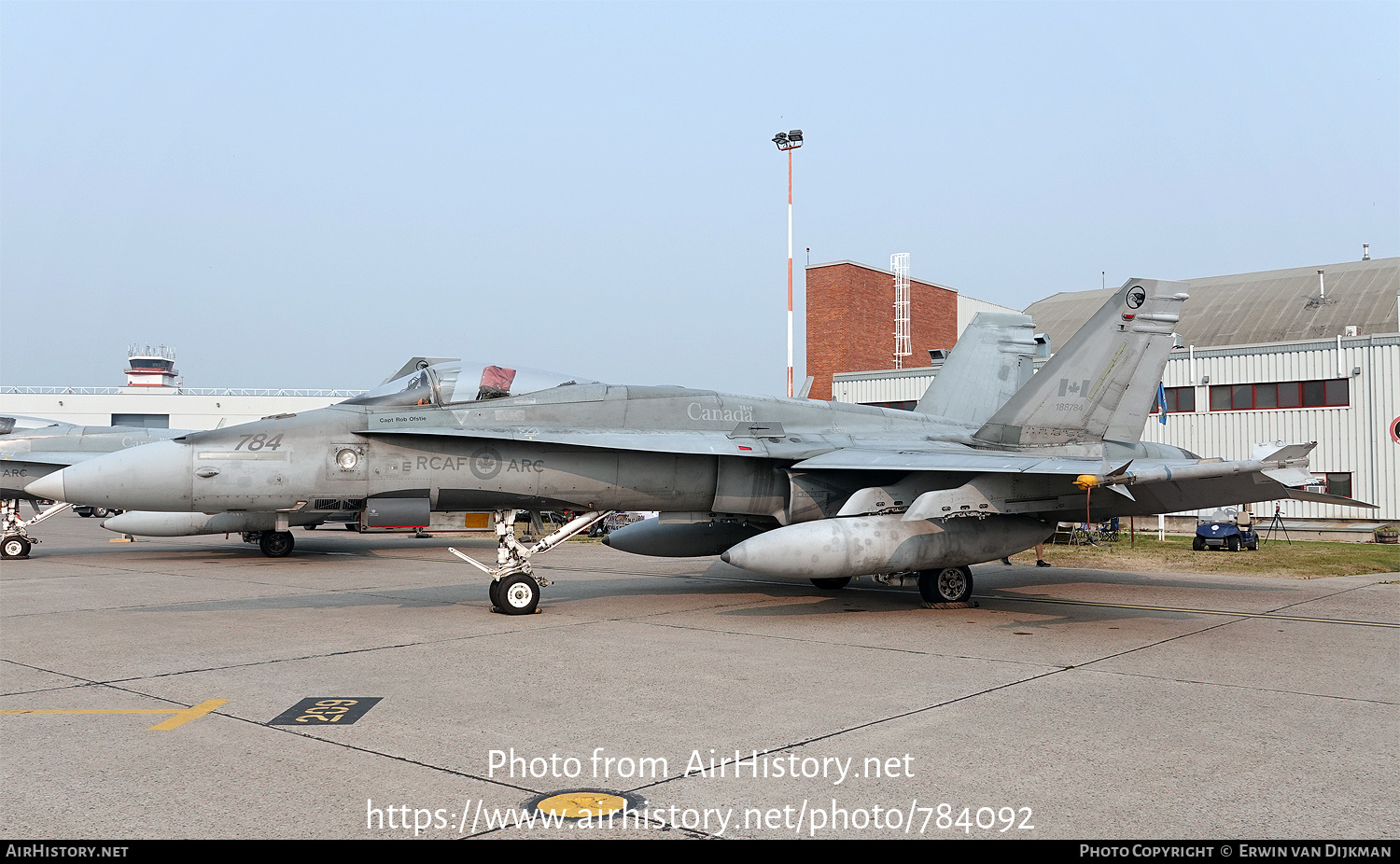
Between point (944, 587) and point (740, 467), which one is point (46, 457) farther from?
point (944, 587)

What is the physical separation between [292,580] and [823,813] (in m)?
12.5

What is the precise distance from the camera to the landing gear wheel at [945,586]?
11.6 meters

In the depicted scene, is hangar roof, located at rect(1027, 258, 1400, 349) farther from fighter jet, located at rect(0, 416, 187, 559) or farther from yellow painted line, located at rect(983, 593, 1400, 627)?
fighter jet, located at rect(0, 416, 187, 559)

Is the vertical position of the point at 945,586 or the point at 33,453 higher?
the point at 33,453

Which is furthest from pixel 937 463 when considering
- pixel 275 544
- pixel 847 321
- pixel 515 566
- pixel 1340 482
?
pixel 847 321

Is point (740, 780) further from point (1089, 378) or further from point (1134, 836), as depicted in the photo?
point (1089, 378)

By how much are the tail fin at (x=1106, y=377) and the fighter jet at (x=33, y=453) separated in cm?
1537

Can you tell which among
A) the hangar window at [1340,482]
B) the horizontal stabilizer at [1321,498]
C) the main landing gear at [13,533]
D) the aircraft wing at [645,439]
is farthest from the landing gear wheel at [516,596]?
the hangar window at [1340,482]

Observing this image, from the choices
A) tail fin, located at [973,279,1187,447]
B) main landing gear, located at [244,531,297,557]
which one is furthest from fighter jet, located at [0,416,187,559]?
tail fin, located at [973,279,1187,447]

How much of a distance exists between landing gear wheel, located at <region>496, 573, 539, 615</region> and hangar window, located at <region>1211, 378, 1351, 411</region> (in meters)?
24.4

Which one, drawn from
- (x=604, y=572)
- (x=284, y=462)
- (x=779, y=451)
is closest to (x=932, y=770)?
(x=779, y=451)

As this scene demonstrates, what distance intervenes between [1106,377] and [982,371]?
3.72 meters

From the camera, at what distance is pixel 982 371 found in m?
15.3

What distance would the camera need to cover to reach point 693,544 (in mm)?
12742
